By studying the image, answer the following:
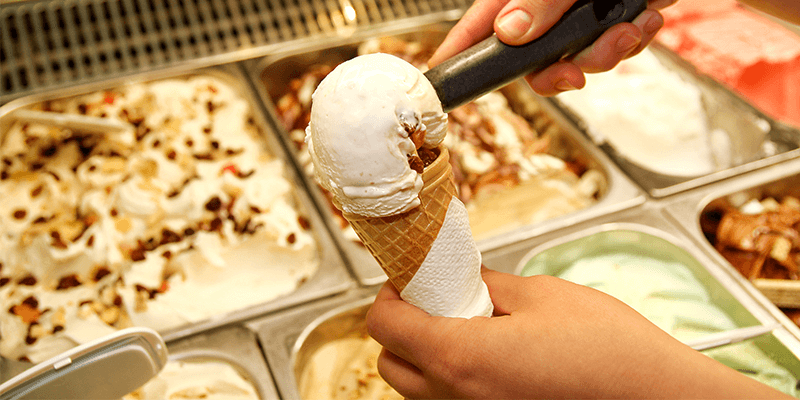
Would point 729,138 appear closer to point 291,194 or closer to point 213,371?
point 291,194

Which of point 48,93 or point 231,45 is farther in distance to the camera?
point 231,45

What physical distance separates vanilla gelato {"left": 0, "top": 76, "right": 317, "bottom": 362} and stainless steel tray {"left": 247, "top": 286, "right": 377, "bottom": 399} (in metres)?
0.13

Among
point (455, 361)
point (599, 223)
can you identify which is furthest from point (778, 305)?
point (455, 361)

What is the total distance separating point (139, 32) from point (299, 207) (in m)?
1.22

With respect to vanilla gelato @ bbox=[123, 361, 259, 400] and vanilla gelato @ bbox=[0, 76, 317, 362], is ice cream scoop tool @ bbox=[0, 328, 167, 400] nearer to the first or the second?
vanilla gelato @ bbox=[123, 361, 259, 400]

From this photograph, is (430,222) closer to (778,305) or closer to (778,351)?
(778,351)

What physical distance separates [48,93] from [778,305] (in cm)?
270

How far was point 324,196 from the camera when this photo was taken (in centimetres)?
175

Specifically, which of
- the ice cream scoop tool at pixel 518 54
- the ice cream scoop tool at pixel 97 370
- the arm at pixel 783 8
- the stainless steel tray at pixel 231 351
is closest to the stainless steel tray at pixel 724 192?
the arm at pixel 783 8

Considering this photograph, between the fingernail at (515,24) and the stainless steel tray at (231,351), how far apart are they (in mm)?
976

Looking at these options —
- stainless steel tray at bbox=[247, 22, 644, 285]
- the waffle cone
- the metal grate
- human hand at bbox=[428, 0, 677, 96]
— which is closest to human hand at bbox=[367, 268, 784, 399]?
the waffle cone

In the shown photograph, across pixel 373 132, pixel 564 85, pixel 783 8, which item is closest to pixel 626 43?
pixel 564 85

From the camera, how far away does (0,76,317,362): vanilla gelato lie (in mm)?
1419

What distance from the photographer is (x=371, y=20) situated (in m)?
2.47
